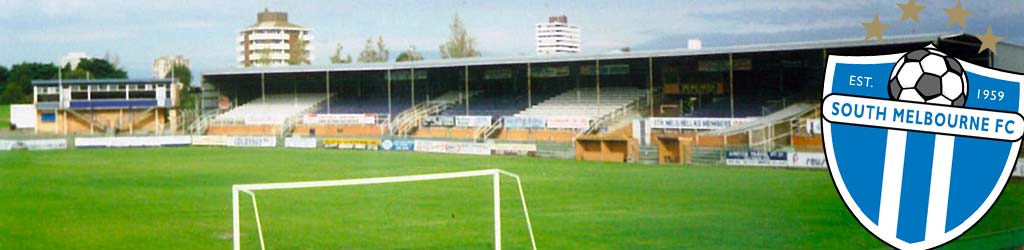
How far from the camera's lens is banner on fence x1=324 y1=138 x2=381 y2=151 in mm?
10680

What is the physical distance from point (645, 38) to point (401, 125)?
2619 mm

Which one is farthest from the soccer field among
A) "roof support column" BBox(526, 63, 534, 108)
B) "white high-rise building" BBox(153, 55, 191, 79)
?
"roof support column" BBox(526, 63, 534, 108)

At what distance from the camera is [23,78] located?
7.98 meters

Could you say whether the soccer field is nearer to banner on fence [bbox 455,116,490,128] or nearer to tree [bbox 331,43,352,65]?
tree [bbox 331,43,352,65]

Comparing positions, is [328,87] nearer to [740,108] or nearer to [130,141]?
[130,141]

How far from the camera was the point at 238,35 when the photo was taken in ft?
28.7

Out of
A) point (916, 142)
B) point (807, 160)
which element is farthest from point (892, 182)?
point (807, 160)

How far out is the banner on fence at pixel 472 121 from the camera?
13091mm

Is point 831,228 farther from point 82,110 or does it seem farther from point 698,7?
point 82,110

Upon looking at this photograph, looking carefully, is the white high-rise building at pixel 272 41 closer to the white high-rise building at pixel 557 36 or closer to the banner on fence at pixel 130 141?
the banner on fence at pixel 130 141

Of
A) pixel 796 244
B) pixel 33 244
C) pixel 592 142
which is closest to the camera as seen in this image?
pixel 33 244

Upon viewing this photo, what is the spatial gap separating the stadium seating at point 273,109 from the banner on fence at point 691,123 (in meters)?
5.67

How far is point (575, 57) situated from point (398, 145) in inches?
138

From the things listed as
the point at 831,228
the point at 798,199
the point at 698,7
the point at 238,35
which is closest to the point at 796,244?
the point at 831,228
